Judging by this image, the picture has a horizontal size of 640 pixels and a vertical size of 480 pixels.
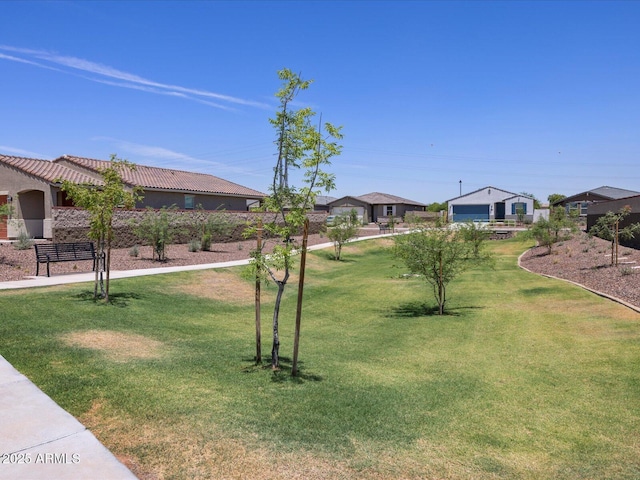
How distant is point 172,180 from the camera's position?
3728cm

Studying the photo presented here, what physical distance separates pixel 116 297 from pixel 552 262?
68.7 feet

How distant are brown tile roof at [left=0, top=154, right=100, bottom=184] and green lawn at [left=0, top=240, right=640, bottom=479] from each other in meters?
15.3

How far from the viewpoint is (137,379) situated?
7.28m

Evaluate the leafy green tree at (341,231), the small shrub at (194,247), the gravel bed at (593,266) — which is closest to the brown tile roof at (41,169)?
the small shrub at (194,247)

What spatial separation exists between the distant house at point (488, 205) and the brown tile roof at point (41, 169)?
5394 cm

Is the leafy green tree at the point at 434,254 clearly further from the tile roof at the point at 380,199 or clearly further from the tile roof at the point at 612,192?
the tile roof at the point at 380,199

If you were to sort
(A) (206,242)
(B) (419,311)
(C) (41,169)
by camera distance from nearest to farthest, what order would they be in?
(B) (419,311)
(C) (41,169)
(A) (206,242)

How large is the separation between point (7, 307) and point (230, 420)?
826cm

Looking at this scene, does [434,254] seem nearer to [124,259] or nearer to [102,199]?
[102,199]

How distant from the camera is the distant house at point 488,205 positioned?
71.2m

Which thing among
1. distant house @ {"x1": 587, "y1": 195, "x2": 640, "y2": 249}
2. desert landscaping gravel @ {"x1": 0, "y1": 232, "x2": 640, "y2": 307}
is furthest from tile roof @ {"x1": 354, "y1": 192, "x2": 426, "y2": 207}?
desert landscaping gravel @ {"x1": 0, "y1": 232, "x2": 640, "y2": 307}

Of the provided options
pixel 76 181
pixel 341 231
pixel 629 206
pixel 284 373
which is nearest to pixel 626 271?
pixel 629 206

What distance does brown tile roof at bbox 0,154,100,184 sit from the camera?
27.0 meters

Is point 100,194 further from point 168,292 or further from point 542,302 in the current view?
point 542,302
